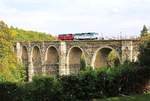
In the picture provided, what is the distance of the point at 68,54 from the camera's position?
6034cm

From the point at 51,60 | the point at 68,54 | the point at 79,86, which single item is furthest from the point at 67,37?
the point at 79,86

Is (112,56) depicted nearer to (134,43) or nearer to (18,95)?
(134,43)

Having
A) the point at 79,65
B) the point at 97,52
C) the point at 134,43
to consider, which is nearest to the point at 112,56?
the point at 79,65

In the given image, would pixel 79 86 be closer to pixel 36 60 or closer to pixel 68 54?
pixel 68 54

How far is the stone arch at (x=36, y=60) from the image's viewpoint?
71.2 m

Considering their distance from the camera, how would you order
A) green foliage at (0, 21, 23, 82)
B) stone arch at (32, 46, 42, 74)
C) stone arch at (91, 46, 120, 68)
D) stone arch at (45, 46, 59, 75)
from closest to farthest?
green foliage at (0, 21, 23, 82)
stone arch at (91, 46, 120, 68)
stone arch at (45, 46, 59, 75)
stone arch at (32, 46, 42, 74)

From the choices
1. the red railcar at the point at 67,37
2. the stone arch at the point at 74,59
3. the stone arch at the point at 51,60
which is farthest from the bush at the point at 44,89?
the red railcar at the point at 67,37

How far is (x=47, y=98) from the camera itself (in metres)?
20.7

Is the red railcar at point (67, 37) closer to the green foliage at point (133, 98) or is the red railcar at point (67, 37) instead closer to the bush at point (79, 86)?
the bush at point (79, 86)

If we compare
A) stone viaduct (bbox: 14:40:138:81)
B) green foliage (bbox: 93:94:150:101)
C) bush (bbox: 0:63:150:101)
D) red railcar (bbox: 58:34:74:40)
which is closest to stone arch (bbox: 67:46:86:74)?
stone viaduct (bbox: 14:40:138:81)

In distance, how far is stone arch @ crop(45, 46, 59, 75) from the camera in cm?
6531

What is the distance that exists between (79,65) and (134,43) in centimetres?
1514

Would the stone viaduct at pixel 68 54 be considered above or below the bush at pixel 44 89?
above

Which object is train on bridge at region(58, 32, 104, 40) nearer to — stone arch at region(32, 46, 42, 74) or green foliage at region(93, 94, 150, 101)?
stone arch at region(32, 46, 42, 74)
